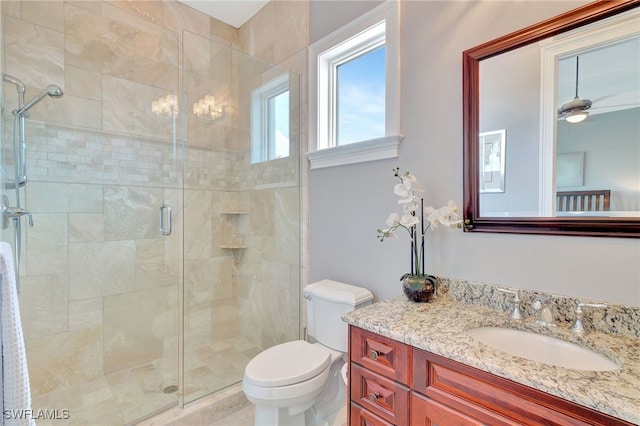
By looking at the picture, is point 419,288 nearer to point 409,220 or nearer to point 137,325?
point 409,220

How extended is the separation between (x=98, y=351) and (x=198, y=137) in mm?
1673

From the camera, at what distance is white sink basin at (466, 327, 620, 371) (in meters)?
0.88

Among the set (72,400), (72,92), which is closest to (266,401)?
(72,400)

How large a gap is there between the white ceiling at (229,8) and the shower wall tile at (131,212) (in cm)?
155

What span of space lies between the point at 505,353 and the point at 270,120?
2125mm

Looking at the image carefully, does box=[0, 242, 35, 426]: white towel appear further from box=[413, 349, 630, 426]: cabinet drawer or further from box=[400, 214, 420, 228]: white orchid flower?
box=[400, 214, 420, 228]: white orchid flower

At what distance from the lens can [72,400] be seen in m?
1.78

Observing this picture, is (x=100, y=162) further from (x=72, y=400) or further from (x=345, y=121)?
(x=345, y=121)

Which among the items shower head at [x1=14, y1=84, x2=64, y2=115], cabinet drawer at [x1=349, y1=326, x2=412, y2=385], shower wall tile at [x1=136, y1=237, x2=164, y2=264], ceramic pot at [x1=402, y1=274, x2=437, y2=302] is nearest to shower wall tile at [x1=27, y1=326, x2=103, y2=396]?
shower wall tile at [x1=136, y1=237, x2=164, y2=264]

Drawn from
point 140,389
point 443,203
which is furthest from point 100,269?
point 443,203

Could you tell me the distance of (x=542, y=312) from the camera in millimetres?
1061

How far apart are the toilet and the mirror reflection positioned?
898 millimetres

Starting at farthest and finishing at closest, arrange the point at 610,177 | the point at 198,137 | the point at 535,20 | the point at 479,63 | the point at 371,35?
1. the point at 198,137
2. the point at 371,35
3. the point at 479,63
4. the point at 535,20
5. the point at 610,177

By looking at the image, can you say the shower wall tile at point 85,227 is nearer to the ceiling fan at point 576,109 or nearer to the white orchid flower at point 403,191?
the white orchid flower at point 403,191
